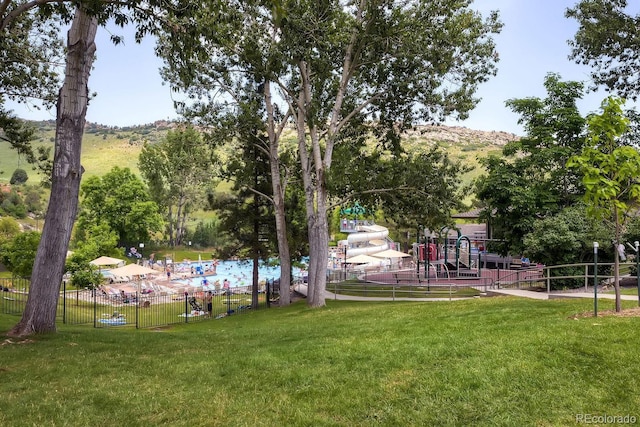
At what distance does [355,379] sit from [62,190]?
26.9ft

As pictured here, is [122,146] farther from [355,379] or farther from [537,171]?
[355,379]

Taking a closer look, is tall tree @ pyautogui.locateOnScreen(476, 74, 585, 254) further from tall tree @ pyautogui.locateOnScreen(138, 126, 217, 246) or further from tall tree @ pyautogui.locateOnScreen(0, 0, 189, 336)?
tall tree @ pyautogui.locateOnScreen(138, 126, 217, 246)

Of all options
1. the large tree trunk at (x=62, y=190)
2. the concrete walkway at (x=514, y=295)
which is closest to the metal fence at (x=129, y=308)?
the concrete walkway at (x=514, y=295)

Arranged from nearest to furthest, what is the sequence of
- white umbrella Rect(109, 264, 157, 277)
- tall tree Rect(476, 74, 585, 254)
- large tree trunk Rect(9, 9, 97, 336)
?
large tree trunk Rect(9, 9, 97, 336) → tall tree Rect(476, 74, 585, 254) → white umbrella Rect(109, 264, 157, 277)

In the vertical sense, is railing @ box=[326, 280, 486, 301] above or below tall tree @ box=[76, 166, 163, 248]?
below

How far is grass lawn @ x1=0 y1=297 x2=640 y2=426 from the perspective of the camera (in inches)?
183

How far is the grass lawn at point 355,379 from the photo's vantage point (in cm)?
464

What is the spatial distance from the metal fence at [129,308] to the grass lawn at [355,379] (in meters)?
13.9

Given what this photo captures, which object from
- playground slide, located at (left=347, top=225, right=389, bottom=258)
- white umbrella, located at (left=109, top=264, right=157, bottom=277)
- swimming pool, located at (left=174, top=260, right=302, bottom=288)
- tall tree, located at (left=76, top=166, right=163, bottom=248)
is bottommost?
swimming pool, located at (left=174, top=260, right=302, bottom=288)

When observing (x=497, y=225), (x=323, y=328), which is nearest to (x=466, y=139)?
(x=497, y=225)

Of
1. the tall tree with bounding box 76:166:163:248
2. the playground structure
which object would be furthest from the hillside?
the tall tree with bounding box 76:166:163:248

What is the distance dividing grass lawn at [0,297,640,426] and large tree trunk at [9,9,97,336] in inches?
72.6

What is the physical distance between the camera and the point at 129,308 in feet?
91.6

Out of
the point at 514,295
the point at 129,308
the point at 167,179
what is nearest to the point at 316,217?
the point at 514,295
